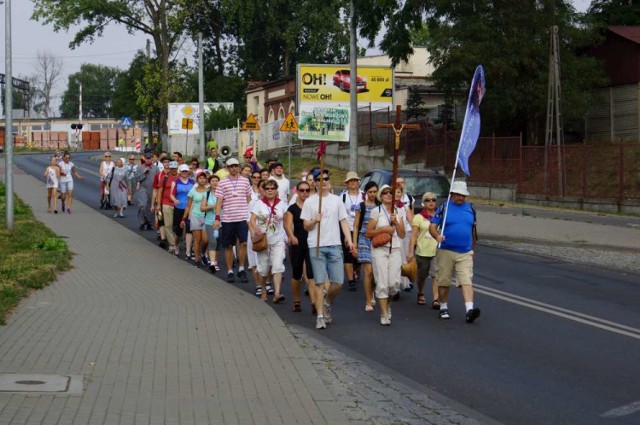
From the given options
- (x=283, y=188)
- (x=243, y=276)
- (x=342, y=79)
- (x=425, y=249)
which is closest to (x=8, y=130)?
(x=283, y=188)

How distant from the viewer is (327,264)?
486 inches

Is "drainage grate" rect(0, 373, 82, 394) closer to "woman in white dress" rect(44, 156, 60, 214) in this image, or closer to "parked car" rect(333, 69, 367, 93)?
"woman in white dress" rect(44, 156, 60, 214)

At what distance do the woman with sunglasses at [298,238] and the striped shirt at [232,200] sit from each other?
3218 millimetres

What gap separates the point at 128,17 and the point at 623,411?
189 feet

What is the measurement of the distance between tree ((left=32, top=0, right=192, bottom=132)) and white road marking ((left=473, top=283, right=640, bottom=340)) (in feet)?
158

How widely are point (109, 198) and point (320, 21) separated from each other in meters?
43.0

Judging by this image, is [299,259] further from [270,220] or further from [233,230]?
[233,230]

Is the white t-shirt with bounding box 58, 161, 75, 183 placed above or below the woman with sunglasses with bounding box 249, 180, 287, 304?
above

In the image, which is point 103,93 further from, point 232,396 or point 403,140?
point 232,396

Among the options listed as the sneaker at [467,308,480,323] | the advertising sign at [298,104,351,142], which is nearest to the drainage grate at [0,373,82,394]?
the sneaker at [467,308,480,323]

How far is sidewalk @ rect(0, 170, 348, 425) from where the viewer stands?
737 cm

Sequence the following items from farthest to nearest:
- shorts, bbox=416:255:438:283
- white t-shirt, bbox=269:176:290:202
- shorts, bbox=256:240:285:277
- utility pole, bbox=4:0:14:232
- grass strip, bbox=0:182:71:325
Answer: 1. utility pole, bbox=4:0:14:232
2. white t-shirt, bbox=269:176:290:202
3. shorts, bbox=256:240:285:277
4. shorts, bbox=416:255:438:283
5. grass strip, bbox=0:182:71:325

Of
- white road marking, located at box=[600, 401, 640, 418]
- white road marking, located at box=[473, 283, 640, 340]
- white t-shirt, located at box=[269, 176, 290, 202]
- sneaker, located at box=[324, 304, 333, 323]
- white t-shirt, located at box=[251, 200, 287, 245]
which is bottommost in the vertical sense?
white road marking, located at box=[600, 401, 640, 418]

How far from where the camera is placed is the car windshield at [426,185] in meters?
22.2
